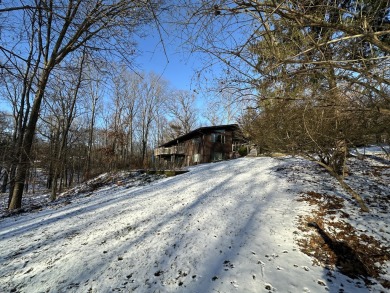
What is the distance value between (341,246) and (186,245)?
9.95 feet

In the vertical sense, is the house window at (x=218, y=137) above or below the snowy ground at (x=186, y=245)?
above

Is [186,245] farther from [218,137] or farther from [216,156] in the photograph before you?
[218,137]

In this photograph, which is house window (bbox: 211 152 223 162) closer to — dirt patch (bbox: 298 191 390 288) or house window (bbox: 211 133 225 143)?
house window (bbox: 211 133 225 143)

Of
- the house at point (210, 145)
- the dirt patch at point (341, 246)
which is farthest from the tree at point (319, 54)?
the house at point (210, 145)

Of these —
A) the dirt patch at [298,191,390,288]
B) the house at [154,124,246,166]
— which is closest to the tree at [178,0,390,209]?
the dirt patch at [298,191,390,288]

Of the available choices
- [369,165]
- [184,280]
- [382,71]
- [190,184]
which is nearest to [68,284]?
[184,280]

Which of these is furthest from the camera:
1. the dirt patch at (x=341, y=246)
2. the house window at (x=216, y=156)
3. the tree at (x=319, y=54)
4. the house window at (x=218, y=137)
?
the house window at (x=218, y=137)

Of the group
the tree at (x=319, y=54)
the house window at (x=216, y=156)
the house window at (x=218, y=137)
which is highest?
the house window at (x=218, y=137)

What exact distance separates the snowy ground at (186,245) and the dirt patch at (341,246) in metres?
0.11

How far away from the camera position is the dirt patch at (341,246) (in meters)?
3.76

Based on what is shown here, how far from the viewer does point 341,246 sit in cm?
430

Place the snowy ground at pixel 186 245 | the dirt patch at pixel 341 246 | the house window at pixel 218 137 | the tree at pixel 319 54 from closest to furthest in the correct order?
the tree at pixel 319 54
the snowy ground at pixel 186 245
the dirt patch at pixel 341 246
the house window at pixel 218 137

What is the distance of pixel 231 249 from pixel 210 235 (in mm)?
684

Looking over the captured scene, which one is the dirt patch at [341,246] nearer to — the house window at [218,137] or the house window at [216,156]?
the house window at [216,156]
